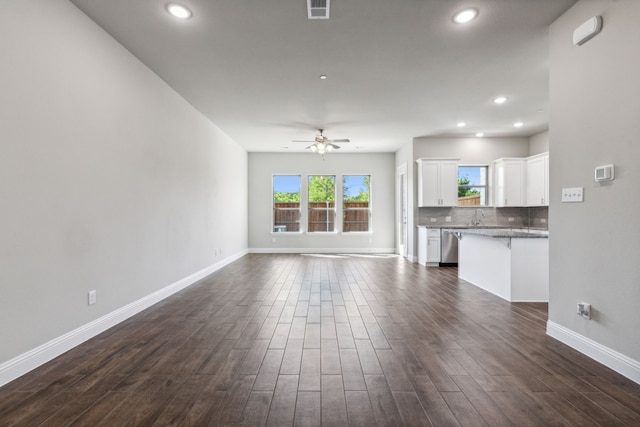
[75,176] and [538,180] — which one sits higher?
[538,180]

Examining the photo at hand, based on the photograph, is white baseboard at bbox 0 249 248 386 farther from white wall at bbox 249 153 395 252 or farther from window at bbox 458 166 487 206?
window at bbox 458 166 487 206

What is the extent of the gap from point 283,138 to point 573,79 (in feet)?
18.6

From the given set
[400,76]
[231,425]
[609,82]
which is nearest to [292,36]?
[400,76]

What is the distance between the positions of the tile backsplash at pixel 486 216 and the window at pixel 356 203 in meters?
2.08

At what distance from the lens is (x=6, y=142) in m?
2.12

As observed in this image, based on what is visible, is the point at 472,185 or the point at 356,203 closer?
the point at 472,185

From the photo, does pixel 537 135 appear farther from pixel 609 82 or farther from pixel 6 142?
pixel 6 142

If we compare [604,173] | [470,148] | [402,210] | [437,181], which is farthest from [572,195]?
[402,210]

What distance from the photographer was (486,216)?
291 inches

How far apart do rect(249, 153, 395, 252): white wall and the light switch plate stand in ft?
21.1

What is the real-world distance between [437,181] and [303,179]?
3.77 m

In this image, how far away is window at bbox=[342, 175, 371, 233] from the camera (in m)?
9.29

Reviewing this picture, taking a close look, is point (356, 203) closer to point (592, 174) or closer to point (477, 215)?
point (477, 215)

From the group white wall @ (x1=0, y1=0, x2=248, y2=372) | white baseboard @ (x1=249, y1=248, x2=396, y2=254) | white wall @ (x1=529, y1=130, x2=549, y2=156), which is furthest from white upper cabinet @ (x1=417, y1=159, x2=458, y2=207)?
white wall @ (x1=0, y1=0, x2=248, y2=372)
